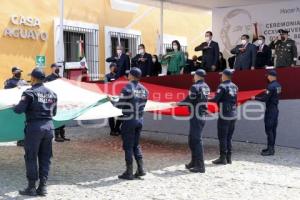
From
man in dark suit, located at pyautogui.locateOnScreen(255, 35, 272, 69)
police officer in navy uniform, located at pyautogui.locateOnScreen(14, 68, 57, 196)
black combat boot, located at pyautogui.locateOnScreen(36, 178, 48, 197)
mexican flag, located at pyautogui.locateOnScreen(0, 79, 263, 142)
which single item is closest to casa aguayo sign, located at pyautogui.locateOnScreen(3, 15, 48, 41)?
mexican flag, located at pyautogui.locateOnScreen(0, 79, 263, 142)

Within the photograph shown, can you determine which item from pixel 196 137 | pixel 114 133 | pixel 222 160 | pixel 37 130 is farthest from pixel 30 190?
pixel 114 133

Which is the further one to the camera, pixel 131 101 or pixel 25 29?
pixel 25 29

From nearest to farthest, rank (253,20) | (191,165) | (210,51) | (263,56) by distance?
(191,165)
(263,56)
(210,51)
(253,20)

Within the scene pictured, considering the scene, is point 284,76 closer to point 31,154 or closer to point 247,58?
point 247,58

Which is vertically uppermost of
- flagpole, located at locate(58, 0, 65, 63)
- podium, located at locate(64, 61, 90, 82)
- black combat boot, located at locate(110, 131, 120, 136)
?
flagpole, located at locate(58, 0, 65, 63)

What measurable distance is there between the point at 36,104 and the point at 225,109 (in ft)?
12.4

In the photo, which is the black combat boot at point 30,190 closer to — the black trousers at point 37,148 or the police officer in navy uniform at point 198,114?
the black trousers at point 37,148

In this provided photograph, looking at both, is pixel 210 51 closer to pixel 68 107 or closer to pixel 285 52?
pixel 285 52

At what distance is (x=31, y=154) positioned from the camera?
6.60 metres

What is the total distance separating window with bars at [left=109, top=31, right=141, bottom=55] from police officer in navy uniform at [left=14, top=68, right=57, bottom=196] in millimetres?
10208

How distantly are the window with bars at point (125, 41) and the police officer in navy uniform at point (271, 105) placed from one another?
25.1 feet

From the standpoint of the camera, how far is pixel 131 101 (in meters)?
7.72

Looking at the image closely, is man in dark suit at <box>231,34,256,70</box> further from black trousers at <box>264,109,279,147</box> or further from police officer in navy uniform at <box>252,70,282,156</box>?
black trousers at <box>264,109,279,147</box>

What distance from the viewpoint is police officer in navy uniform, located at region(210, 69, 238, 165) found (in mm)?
9031
